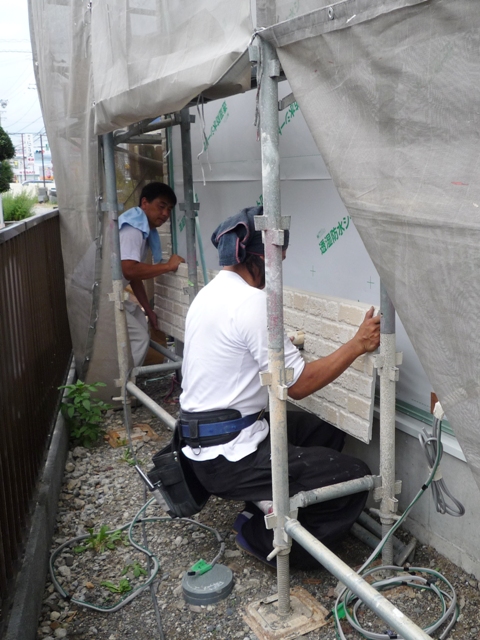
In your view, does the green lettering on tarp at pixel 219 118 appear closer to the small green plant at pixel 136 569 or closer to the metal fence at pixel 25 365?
the metal fence at pixel 25 365

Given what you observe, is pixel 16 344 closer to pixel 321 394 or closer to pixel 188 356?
pixel 188 356

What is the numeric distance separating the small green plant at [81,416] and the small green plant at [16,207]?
226 inches

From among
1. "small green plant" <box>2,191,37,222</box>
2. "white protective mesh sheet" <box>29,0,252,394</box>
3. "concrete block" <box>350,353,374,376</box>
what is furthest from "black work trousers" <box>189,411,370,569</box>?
"small green plant" <box>2,191,37,222</box>

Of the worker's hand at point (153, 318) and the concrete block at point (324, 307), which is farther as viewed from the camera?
the worker's hand at point (153, 318)

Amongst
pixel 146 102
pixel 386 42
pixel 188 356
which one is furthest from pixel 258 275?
pixel 386 42

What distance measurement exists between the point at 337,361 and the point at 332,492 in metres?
0.56

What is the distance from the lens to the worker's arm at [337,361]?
2.65 meters

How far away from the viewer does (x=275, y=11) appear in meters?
1.99

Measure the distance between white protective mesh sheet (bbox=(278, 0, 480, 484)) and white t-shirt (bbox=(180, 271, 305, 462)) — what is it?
1077mm

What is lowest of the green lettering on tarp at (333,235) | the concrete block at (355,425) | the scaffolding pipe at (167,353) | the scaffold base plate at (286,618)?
the scaffold base plate at (286,618)

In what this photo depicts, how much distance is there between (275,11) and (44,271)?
349cm

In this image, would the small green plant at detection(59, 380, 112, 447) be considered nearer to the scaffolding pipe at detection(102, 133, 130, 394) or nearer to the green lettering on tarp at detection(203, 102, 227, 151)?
the scaffolding pipe at detection(102, 133, 130, 394)

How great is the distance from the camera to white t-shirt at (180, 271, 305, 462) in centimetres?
267

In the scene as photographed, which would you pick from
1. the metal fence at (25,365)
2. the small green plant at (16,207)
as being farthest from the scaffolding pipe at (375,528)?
the small green plant at (16,207)
